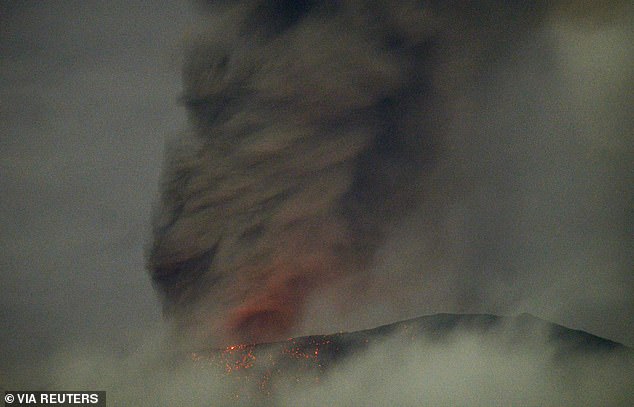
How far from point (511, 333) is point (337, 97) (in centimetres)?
451

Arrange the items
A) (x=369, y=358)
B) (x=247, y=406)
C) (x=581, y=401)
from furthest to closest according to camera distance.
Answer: (x=369, y=358) → (x=247, y=406) → (x=581, y=401)

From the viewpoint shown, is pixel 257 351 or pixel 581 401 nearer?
pixel 581 401

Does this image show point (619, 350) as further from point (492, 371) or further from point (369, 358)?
point (369, 358)

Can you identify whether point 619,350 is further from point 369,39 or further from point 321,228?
point 369,39

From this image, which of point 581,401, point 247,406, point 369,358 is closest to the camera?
point 581,401

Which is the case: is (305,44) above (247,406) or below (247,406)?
above

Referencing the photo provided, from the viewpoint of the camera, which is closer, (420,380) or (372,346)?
(420,380)

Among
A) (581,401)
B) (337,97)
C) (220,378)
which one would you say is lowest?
(581,401)

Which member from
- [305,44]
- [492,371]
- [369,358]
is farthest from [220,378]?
[305,44]

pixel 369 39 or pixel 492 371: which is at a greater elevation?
pixel 369 39

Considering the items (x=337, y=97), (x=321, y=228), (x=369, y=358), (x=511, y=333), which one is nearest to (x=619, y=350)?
(x=511, y=333)

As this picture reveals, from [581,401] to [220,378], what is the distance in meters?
5.38

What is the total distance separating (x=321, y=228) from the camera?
500 inches

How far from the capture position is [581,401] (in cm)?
1080
